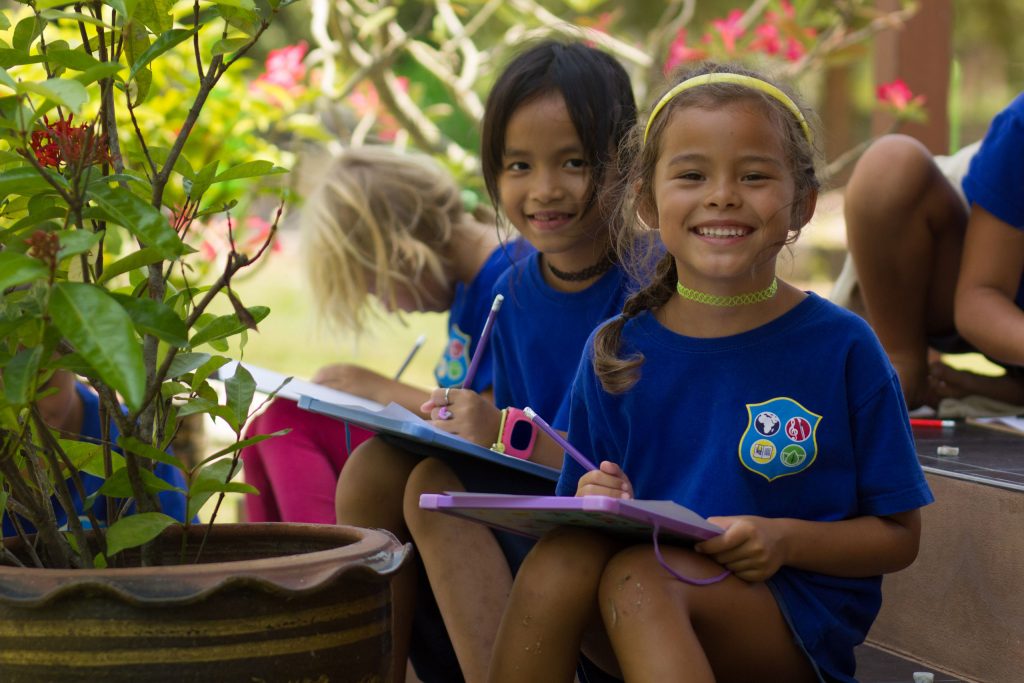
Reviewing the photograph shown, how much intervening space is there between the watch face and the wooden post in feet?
8.00

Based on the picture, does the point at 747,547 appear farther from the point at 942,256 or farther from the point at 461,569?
the point at 942,256

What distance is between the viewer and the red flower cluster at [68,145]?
124cm

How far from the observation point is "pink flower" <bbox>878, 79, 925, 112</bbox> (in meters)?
4.00

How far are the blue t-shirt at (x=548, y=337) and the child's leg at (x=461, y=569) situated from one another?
257mm

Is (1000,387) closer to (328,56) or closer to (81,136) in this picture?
(81,136)

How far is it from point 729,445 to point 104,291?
0.80m

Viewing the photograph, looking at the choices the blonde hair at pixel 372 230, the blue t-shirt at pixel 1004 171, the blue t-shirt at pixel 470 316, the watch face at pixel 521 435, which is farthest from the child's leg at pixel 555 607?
the blonde hair at pixel 372 230

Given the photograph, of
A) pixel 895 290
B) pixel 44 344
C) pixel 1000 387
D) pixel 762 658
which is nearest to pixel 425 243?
pixel 895 290

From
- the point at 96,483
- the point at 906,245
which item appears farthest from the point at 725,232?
the point at 96,483

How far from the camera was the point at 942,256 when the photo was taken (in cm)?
264

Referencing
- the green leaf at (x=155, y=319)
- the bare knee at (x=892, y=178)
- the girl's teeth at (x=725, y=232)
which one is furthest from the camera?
the bare knee at (x=892, y=178)

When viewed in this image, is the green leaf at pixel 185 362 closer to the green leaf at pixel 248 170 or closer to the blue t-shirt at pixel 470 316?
the green leaf at pixel 248 170

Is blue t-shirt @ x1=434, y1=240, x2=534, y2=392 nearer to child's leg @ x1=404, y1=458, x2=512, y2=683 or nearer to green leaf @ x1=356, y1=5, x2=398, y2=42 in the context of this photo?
child's leg @ x1=404, y1=458, x2=512, y2=683

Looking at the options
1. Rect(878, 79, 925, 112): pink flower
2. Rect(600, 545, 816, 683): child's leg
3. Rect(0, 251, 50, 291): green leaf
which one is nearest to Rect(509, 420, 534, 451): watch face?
Rect(600, 545, 816, 683): child's leg
